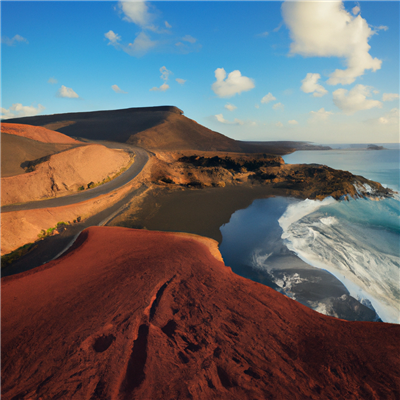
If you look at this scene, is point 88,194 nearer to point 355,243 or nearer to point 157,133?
point 355,243

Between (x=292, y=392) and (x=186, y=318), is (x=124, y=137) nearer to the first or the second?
(x=186, y=318)

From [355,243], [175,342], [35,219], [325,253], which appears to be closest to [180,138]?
[35,219]

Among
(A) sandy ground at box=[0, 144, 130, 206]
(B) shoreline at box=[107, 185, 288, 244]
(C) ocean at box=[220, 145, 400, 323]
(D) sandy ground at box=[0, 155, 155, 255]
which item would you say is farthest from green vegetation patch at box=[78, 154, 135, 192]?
(C) ocean at box=[220, 145, 400, 323]

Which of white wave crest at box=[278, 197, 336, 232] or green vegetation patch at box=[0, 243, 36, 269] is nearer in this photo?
green vegetation patch at box=[0, 243, 36, 269]

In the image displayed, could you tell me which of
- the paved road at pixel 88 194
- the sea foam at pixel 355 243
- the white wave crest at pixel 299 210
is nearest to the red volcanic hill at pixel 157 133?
the paved road at pixel 88 194

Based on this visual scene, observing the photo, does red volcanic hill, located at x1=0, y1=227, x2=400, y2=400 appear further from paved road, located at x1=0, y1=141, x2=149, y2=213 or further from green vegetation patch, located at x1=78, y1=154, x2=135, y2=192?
green vegetation patch, located at x1=78, y1=154, x2=135, y2=192
